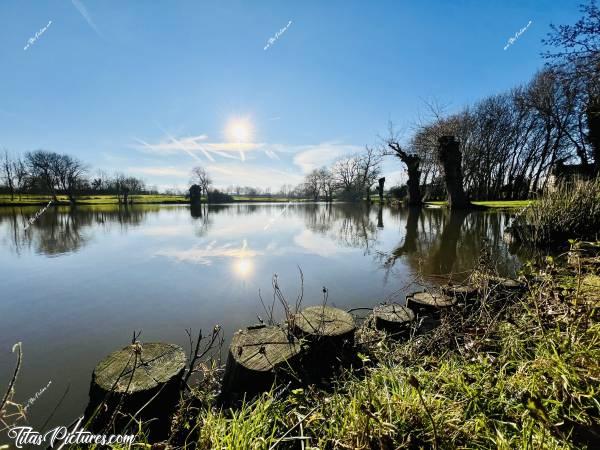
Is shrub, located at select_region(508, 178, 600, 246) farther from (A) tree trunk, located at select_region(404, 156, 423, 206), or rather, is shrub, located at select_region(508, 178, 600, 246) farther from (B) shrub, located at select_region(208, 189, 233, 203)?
(B) shrub, located at select_region(208, 189, 233, 203)

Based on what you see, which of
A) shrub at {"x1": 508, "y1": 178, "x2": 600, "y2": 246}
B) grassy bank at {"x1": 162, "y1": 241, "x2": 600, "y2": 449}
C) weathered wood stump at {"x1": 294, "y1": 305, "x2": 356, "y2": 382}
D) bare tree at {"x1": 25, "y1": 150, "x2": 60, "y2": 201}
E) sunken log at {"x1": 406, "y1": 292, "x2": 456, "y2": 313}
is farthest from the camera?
bare tree at {"x1": 25, "y1": 150, "x2": 60, "y2": 201}

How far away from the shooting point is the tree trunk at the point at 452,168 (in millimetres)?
22297

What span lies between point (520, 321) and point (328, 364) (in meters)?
1.67

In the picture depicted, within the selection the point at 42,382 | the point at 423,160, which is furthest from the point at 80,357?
the point at 423,160

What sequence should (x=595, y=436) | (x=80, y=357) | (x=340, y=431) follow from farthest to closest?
(x=80, y=357) < (x=340, y=431) < (x=595, y=436)

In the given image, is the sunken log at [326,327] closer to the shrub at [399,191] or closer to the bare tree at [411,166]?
the bare tree at [411,166]

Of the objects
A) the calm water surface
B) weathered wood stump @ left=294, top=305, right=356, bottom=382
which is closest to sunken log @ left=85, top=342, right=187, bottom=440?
the calm water surface

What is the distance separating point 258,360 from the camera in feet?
6.59

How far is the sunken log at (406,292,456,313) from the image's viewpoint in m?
3.04

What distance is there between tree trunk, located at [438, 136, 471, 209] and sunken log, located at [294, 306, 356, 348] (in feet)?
79.1

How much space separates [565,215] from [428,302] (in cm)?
642

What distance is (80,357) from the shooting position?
107 inches

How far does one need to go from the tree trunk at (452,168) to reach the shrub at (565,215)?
16.7 m

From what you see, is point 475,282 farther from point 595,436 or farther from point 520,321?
point 595,436
